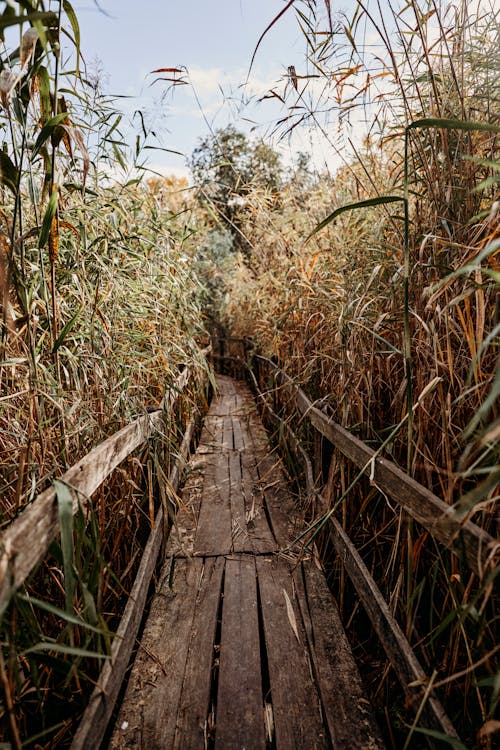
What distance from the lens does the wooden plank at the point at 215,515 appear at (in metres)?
2.35

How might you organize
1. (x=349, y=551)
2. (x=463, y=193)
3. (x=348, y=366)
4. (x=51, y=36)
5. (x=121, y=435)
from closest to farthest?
1. (x=51, y=36)
2. (x=463, y=193)
3. (x=121, y=435)
4. (x=349, y=551)
5. (x=348, y=366)

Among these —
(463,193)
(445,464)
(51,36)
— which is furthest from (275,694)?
(51,36)

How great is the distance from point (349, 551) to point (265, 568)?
570 mm

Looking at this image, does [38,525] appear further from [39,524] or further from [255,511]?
[255,511]

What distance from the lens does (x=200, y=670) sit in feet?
4.96

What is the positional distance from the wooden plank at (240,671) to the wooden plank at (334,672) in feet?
0.66

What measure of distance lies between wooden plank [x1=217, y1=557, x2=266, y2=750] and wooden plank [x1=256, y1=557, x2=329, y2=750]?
0.16 feet

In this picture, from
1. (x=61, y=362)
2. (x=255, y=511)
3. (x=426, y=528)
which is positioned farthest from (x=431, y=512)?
(x=255, y=511)

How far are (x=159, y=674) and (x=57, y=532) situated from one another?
0.85 metres

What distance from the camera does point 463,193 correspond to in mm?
1390

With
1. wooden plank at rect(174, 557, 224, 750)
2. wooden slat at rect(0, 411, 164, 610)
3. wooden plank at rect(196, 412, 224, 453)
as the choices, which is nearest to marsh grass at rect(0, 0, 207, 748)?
wooden slat at rect(0, 411, 164, 610)

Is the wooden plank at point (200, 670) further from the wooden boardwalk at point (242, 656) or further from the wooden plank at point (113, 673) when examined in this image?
the wooden plank at point (113, 673)

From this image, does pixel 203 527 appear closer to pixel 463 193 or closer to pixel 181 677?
pixel 181 677

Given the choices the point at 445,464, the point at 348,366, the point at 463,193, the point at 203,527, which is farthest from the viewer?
the point at 203,527
